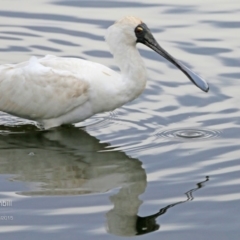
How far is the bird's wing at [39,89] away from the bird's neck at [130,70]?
21.8 inches

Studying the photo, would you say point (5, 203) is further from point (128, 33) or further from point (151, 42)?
point (151, 42)

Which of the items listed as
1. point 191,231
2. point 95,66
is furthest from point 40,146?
point 191,231

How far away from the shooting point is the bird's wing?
11.8 m

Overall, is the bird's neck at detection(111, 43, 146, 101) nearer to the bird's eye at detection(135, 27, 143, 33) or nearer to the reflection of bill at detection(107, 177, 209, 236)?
the bird's eye at detection(135, 27, 143, 33)

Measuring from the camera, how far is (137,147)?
11.0m

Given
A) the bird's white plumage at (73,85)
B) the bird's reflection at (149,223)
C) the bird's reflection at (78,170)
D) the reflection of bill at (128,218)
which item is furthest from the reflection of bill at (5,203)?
the bird's white plumage at (73,85)

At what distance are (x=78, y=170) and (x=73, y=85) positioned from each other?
161 cm

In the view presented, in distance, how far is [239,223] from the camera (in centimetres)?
875

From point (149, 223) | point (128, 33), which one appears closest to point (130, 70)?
point (128, 33)

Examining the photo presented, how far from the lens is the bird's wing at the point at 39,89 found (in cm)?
1178

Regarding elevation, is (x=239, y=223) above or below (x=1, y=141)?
below

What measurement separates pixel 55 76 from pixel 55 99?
30cm

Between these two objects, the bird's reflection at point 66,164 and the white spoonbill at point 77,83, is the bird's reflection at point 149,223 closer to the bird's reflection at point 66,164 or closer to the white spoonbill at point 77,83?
the bird's reflection at point 66,164

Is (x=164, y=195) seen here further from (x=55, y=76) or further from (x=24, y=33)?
(x=24, y=33)
